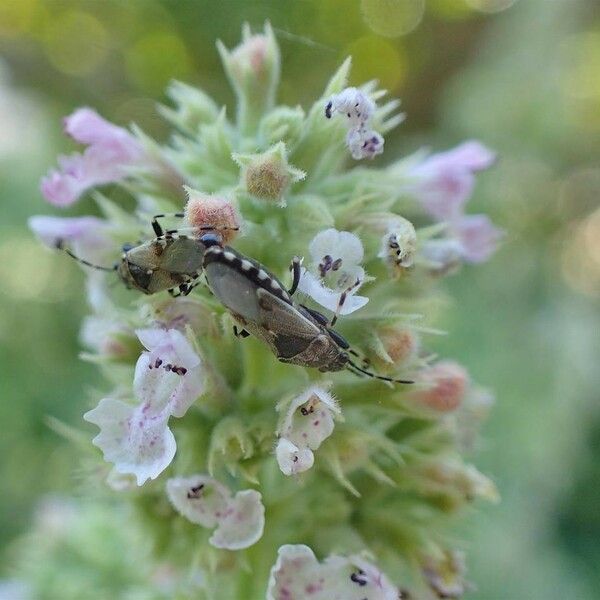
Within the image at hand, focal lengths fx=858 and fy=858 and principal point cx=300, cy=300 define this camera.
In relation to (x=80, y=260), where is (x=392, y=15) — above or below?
above

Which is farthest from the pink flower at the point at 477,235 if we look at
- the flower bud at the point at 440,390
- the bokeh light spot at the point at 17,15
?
the bokeh light spot at the point at 17,15

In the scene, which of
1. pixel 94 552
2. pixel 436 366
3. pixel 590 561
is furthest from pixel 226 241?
pixel 590 561

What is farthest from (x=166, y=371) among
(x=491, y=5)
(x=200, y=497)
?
(x=491, y=5)

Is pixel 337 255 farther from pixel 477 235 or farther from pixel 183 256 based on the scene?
pixel 477 235

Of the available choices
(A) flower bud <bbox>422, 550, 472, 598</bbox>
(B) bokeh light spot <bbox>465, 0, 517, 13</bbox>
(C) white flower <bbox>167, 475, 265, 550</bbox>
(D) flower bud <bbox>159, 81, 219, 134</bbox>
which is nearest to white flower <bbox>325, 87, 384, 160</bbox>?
(D) flower bud <bbox>159, 81, 219, 134</bbox>

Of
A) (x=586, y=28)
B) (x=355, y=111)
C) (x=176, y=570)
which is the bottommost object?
(x=176, y=570)

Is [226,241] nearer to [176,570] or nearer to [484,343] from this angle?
[176,570]
